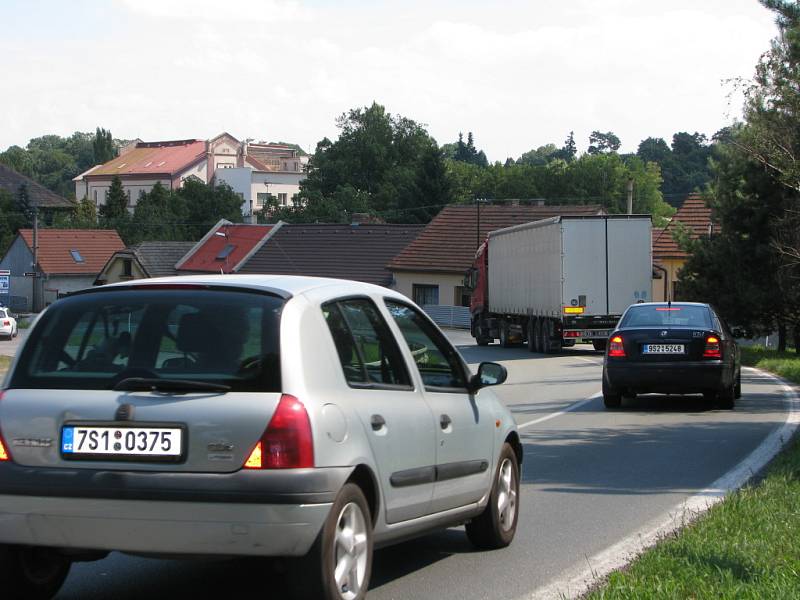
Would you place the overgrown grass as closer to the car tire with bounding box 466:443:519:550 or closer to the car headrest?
the car tire with bounding box 466:443:519:550

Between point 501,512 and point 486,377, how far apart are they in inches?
35.1

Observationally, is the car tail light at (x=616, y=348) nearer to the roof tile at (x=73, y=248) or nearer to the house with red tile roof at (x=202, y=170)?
the roof tile at (x=73, y=248)

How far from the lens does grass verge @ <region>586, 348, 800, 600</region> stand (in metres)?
6.45

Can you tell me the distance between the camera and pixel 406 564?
762cm

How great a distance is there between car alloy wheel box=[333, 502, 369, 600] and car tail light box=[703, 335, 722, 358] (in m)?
12.3

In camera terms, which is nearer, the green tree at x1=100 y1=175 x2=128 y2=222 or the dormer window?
the dormer window

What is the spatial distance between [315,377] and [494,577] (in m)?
2.01

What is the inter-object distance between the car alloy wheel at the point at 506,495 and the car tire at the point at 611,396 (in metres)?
10.2

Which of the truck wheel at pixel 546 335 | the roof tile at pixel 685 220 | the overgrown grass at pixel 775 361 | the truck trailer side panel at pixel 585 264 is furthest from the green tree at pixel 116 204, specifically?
the overgrown grass at pixel 775 361

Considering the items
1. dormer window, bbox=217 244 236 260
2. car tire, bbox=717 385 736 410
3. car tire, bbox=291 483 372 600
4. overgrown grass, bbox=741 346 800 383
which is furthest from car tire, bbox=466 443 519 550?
dormer window, bbox=217 244 236 260

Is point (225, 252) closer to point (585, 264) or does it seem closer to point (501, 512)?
point (585, 264)

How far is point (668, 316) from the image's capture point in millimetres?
18391

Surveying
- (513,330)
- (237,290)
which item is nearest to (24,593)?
(237,290)

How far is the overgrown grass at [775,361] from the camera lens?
2658 cm
